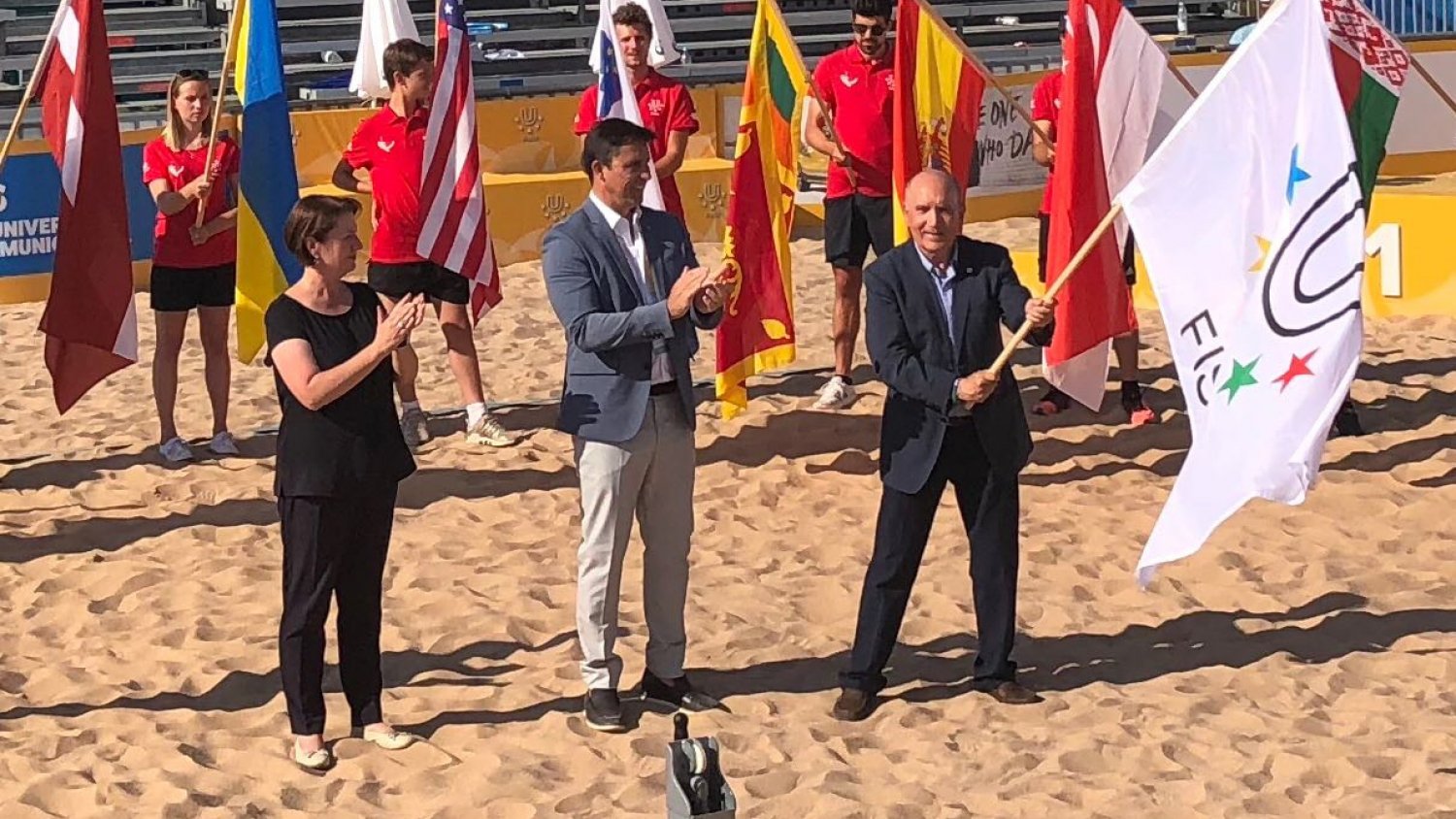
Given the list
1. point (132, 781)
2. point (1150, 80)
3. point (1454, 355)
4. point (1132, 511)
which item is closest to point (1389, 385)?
point (1454, 355)

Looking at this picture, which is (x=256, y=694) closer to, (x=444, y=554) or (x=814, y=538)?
(x=444, y=554)

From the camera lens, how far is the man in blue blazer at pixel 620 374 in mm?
5828

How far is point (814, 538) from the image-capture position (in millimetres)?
8133

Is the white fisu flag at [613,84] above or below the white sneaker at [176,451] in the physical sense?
above

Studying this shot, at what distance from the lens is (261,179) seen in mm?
8281

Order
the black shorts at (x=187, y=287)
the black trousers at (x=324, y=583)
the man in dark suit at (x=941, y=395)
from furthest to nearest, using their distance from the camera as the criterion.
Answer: the black shorts at (x=187, y=287), the man in dark suit at (x=941, y=395), the black trousers at (x=324, y=583)

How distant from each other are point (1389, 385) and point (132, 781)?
261 inches

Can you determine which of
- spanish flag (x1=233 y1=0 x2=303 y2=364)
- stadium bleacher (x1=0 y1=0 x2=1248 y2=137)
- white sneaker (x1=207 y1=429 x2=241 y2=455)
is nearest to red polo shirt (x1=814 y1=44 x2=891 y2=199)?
spanish flag (x1=233 y1=0 x2=303 y2=364)

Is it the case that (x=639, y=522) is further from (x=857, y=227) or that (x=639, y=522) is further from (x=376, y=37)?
(x=376, y=37)

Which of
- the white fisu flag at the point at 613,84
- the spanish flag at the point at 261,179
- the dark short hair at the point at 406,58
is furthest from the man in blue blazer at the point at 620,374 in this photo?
the dark short hair at the point at 406,58

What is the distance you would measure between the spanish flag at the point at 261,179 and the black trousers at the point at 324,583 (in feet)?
8.33

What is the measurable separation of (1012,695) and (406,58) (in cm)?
402

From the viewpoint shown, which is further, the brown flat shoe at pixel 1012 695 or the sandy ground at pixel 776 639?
the brown flat shoe at pixel 1012 695

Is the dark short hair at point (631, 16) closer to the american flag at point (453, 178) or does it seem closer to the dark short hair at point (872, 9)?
the american flag at point (453, 178)
